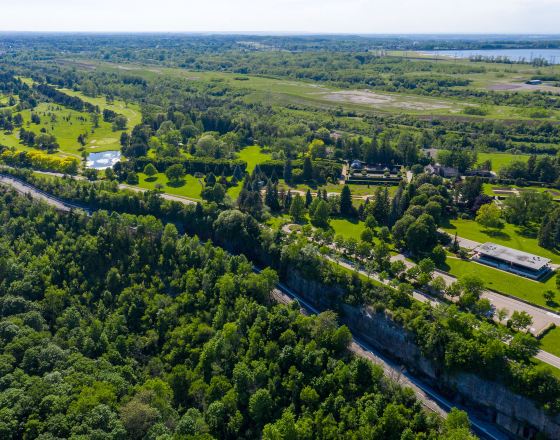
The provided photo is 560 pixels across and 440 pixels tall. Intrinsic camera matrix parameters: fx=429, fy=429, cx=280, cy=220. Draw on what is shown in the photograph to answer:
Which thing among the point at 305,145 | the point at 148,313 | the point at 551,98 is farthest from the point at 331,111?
the point at 148,313

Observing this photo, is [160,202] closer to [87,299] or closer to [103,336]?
[87,299]

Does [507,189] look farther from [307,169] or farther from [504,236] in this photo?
[307,169]

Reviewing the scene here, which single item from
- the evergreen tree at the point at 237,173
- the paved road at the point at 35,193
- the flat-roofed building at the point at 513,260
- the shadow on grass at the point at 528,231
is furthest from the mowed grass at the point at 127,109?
the shadow on grass at the point at 528,231

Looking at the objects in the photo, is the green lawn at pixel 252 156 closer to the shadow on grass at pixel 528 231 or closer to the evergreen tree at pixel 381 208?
the evergreen tree at pixel 381 208

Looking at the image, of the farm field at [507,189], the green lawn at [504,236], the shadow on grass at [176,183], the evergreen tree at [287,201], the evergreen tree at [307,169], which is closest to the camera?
the green lawn at [504,236]

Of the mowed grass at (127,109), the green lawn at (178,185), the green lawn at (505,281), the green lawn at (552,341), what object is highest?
the mowed grass at (127,109)

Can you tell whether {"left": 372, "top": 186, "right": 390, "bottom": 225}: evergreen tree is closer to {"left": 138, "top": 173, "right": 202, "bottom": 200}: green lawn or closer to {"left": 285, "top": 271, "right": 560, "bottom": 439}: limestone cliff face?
{"left": 285, "top": 271, "right": 560, "bottom": 439}: limestone cliff face
